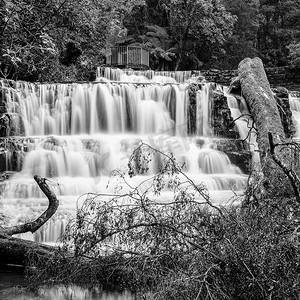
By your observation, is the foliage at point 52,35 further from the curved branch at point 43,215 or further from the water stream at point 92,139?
the curved branch at point 43,215

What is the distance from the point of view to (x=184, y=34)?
99.2 ft

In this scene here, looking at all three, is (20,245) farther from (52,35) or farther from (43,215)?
(52,35)

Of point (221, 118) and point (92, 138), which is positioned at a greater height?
point (221, 118)

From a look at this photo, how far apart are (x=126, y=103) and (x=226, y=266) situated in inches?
459

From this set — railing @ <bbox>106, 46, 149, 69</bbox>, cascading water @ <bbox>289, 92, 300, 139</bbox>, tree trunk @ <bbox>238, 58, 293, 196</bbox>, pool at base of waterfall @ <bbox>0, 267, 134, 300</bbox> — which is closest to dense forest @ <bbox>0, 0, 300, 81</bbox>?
railing @ <bbox>106, 46, 149, 69</bbox>

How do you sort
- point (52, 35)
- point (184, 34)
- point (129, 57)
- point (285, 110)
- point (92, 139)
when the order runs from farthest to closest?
point (184, 34) < point (129, 57) < point (285, 110) < point (52, 35) < point (92, 139)

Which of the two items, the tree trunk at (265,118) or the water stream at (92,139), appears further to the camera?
the water stream at (92,139)

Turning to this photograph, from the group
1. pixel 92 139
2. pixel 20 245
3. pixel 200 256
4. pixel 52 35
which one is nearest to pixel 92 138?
pixel 92 139

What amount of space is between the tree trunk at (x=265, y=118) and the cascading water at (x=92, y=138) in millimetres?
1838

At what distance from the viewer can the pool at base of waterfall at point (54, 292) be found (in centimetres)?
560

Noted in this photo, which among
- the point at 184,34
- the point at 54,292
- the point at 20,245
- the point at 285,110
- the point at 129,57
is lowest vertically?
the point at 54,292

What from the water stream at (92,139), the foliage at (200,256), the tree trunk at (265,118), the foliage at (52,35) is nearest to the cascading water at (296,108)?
the water stream at (92,139)

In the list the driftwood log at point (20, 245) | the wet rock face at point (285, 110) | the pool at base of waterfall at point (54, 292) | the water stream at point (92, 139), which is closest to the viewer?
the pool at base of waterfall at point (54, 292)

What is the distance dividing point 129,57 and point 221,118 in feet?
44.5
